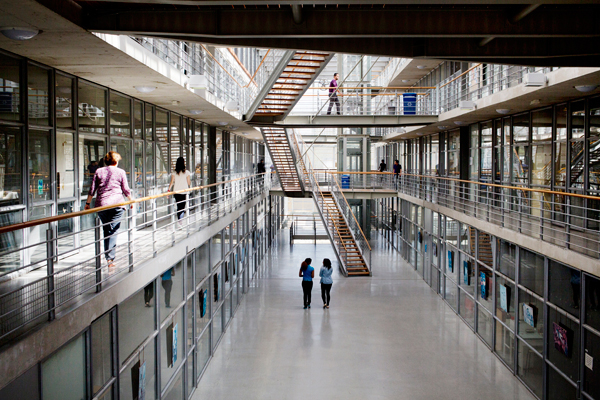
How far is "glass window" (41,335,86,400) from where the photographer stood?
11.2 ft

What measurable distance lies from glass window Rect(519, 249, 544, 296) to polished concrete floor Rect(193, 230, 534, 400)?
4.93 ft

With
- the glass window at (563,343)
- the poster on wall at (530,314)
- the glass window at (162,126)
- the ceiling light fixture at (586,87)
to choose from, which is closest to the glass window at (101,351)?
the glass window at (563,343)

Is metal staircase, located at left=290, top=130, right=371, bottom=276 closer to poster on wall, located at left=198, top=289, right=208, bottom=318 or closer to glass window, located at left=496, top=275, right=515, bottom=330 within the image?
glass window, located at left=496, top=275, right=515, bottom=330

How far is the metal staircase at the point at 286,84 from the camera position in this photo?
7.75 meters

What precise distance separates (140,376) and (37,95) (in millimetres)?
3090

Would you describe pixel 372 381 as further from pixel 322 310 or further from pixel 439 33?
pixel 439 33

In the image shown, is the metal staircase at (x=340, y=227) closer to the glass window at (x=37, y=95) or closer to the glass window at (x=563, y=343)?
the glass window at (x=563, y=343)

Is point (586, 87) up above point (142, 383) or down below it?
above

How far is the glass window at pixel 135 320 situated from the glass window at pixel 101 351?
28 cm

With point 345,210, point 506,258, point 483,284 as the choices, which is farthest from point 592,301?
point 345,210

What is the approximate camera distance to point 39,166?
17.6 feet

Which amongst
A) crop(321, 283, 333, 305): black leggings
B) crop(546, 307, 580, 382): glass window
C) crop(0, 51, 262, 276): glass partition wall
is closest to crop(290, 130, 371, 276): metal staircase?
crop(321, 283, 333, 305): black leggings

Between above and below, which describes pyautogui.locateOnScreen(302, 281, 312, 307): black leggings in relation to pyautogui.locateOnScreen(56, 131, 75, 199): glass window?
below

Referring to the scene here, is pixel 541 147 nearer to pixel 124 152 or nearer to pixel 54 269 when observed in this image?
pixel 124 152
